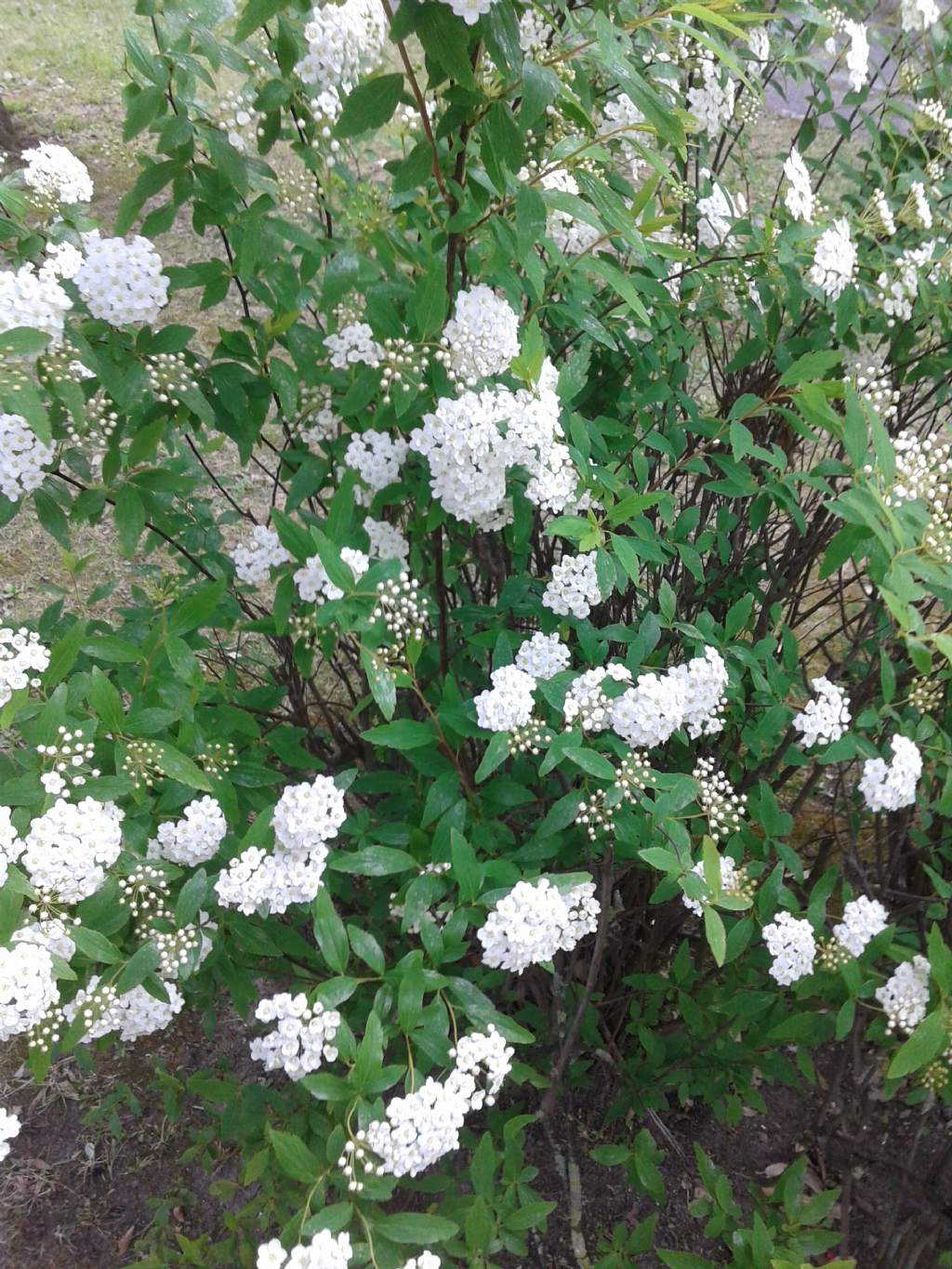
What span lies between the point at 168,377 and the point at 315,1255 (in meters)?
1.49

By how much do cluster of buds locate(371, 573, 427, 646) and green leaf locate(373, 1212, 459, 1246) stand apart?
0.93 m

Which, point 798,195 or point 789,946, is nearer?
point 789,946

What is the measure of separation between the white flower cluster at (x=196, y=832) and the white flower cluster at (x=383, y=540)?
24.1 inches

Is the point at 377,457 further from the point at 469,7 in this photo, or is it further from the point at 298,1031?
the point at 298,1031

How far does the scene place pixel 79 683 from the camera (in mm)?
1723

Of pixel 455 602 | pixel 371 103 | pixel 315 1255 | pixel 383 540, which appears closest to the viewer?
pixel 315 1255

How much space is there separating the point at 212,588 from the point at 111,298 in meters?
0.54

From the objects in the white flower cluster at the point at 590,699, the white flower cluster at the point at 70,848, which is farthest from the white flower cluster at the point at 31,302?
the white flower cluster at the point at 590,699

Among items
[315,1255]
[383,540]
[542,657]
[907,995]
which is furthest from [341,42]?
[907,995]

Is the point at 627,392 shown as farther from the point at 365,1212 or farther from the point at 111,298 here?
the point at 365,1212

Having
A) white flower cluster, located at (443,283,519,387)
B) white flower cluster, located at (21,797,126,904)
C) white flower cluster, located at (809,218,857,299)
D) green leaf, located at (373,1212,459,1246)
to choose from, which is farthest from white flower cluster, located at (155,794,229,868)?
white flower cluster, located at (809,218,857,299)

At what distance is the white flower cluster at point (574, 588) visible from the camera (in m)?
1.93

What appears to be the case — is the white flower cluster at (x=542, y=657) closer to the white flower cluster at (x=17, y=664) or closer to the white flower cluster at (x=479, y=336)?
the white flower cluster at (x=479, y=336)

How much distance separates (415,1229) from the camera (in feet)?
4.89
